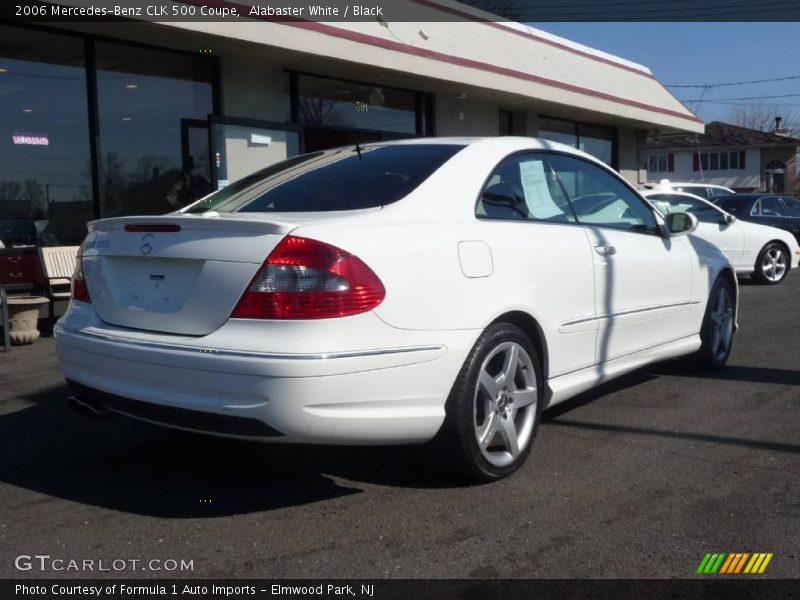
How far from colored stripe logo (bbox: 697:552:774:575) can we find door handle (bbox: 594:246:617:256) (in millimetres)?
1932

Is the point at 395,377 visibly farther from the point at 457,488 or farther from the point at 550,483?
the point at 550,483

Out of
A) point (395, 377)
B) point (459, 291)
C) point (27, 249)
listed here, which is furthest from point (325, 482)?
point (27, 249)

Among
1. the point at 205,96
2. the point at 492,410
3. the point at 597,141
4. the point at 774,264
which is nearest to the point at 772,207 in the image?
the point at 774,264

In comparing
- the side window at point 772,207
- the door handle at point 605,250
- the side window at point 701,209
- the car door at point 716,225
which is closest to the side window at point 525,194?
the door handle at point 605,250

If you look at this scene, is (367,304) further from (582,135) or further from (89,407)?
(582,135)

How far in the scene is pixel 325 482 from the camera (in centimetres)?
405

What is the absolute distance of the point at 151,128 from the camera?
10.1 m

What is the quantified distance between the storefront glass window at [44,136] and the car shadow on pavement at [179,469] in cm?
453

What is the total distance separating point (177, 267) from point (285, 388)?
77cm

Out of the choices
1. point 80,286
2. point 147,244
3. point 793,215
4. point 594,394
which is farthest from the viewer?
point 793,215

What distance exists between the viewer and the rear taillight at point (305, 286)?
10.8 feet

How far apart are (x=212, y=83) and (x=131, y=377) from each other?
7.67 meters

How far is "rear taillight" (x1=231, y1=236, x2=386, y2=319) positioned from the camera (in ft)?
10.8
